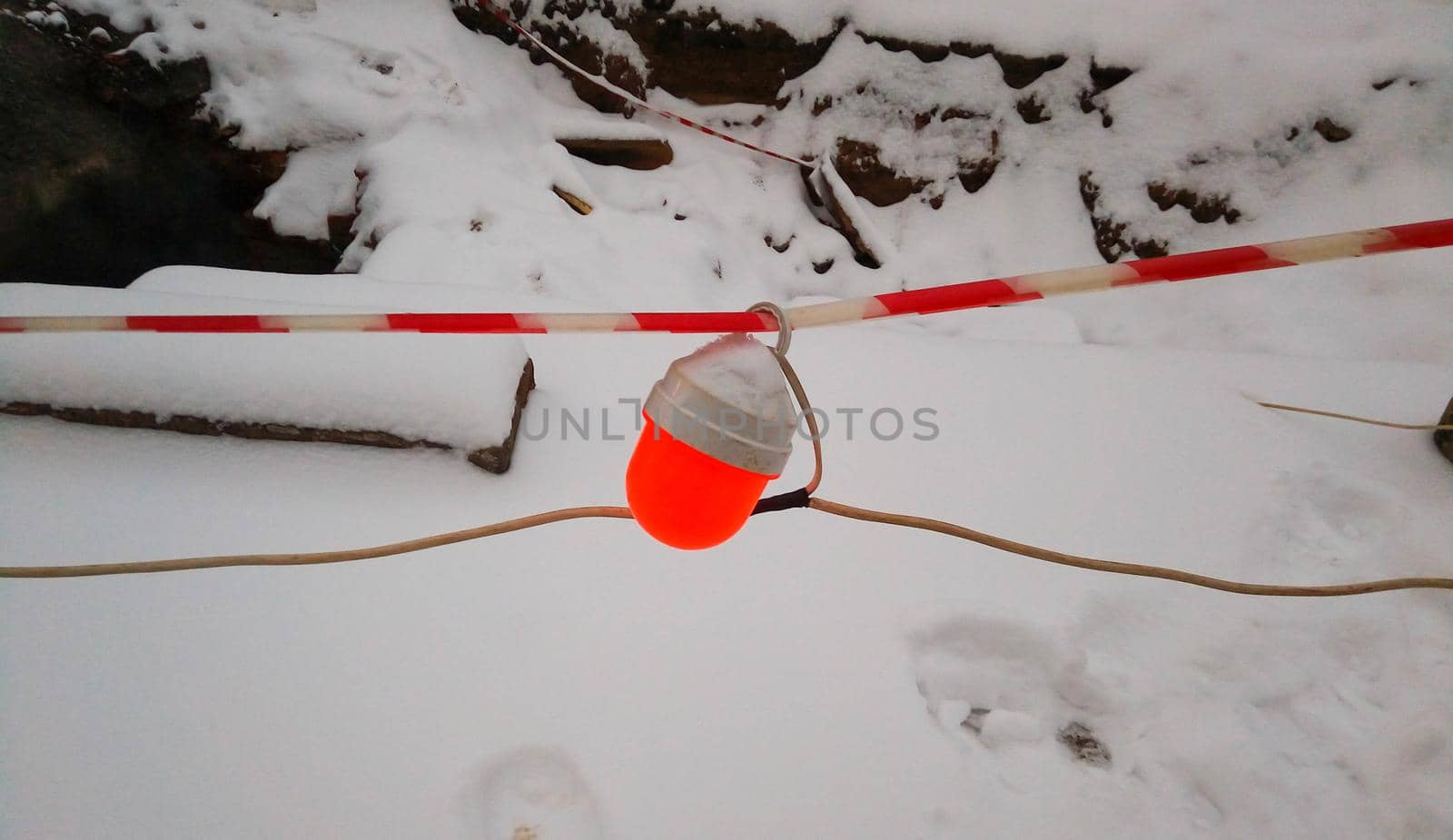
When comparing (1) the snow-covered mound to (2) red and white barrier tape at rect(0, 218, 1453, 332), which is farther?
(1) the snow-covered mound

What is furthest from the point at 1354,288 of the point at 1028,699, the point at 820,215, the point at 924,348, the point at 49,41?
the point at 49,41

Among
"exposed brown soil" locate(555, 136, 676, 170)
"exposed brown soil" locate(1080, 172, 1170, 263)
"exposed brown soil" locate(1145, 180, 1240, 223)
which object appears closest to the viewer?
"exposed brown soil" locate(1145, 180, 1240, 223)

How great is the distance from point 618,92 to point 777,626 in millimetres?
3673

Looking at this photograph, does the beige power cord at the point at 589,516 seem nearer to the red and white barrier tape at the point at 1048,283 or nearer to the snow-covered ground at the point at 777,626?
the snow-covered ground at the point at 777,626

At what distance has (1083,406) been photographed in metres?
1.81

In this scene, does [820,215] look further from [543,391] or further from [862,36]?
[543,391]

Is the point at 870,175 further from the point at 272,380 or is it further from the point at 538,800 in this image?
the point at 538,800

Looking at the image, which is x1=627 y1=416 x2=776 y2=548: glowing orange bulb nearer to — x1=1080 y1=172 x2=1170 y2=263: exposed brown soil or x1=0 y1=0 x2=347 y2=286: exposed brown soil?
x1=0 y1=0 x2=347 y2=286: exposed brown soil

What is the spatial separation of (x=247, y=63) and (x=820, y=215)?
10.7 ft

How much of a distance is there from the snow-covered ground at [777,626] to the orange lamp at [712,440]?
516 mm

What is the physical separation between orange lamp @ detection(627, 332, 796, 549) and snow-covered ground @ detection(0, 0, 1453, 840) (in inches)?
20.3

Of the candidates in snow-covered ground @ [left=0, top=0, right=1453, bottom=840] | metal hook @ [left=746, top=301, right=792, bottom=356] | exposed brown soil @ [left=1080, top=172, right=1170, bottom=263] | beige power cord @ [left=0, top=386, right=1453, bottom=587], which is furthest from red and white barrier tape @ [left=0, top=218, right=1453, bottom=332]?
exposed brown soil @ [left=1080, top=172, right=1170, bottom=263]

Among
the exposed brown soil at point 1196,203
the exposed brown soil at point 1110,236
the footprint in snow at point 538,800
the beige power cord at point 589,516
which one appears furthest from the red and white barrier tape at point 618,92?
the footprint in snow at point 538,800

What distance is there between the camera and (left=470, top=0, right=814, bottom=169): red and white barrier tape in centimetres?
381
